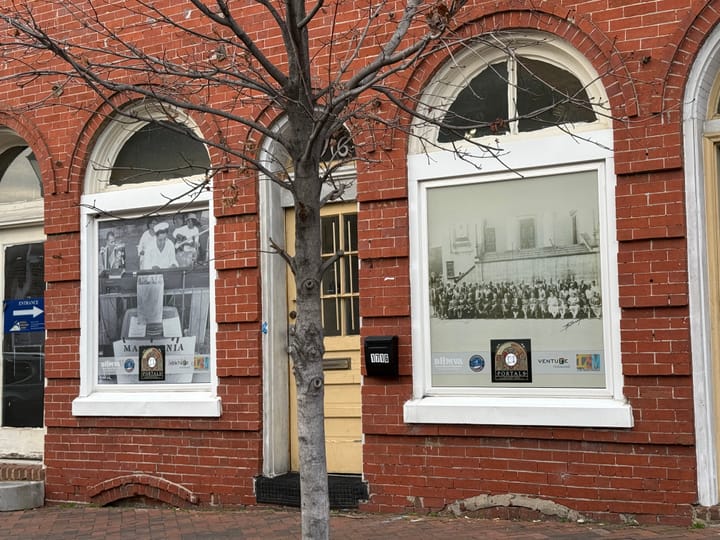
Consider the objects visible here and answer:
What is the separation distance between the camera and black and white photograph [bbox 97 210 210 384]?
351 inches

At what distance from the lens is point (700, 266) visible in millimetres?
6762

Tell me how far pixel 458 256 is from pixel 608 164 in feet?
4.43

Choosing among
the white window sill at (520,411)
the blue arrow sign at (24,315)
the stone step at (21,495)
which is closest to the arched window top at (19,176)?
the blue arrow sign at (24,315)

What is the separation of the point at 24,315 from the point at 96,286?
4.35ft

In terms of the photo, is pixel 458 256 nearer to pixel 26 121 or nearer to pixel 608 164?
pixel 608 164

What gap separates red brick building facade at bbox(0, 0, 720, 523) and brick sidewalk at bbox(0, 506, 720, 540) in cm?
18

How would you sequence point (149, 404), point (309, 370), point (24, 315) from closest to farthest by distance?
point (309, 370) < point (149, 404) < point (24, 315)

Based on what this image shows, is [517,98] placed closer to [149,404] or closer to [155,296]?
[155,296]

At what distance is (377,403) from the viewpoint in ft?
25.7

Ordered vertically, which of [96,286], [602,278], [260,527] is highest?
[96,286]

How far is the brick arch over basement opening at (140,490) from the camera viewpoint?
8719 mm

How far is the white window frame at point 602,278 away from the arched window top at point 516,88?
31mm

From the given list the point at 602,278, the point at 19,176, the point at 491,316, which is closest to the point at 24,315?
the point at 19,176

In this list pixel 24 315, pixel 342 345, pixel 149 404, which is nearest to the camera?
pixel 342 345
